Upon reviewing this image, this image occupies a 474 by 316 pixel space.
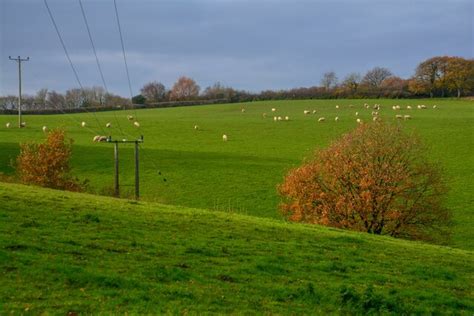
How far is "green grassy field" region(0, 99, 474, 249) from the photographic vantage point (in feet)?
159

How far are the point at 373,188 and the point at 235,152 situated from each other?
1434 inches

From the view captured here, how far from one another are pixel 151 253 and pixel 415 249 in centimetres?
1021

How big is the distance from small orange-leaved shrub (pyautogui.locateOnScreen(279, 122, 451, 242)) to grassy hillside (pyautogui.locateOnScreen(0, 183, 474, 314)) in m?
12.1

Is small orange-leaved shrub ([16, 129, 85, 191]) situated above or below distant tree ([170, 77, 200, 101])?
below

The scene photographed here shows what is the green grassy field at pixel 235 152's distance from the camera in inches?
1907

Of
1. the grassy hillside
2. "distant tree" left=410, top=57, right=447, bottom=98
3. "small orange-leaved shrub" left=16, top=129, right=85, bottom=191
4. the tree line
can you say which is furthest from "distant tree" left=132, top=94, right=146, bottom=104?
the grassy hillside

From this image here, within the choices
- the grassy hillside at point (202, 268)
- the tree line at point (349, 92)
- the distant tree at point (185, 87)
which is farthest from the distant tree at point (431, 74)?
the grassy hillside at point (202, 268)

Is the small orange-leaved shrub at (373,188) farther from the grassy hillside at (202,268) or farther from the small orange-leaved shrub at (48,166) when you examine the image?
the small orange-leaved shrub at (48,166)

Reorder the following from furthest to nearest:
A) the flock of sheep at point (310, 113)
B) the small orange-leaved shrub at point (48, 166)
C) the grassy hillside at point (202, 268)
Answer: the flock of sheep at point (310, 113) < the small orange-leaved shrub at point (48, 166) < the grassy hillside at point (202, 268)

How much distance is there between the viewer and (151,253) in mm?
14641

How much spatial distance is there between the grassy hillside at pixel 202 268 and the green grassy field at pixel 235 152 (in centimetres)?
2153

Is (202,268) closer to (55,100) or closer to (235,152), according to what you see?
(235,152)

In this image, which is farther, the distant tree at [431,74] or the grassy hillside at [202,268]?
the distant tree at [431,74]

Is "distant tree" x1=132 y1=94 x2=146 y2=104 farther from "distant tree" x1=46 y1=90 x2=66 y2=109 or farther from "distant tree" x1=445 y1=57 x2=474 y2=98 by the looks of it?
"distant tree" x1=445 y1=57 x2=474 y2=98
